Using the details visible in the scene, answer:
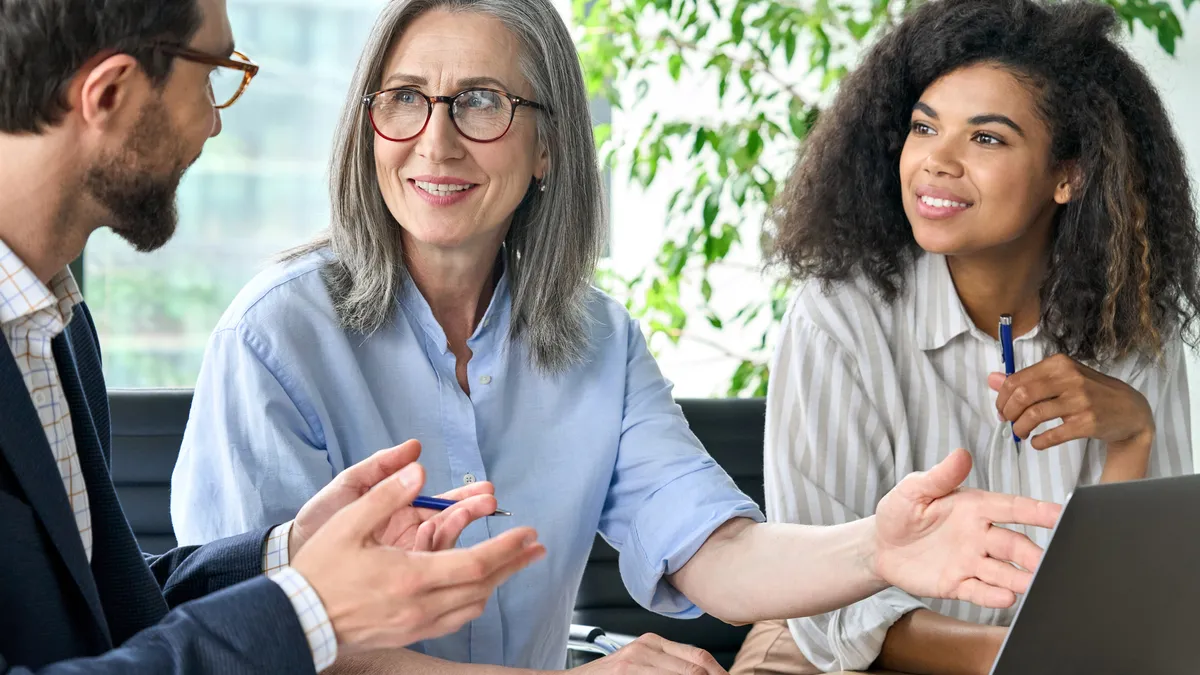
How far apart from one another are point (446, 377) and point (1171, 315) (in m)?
1.16

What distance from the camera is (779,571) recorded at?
4.72 feet

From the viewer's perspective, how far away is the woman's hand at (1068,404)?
1708 mm

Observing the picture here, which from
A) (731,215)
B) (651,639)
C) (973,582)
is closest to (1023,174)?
(973,582)

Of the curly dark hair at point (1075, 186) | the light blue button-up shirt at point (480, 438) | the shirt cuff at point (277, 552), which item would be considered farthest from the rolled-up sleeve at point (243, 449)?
the curly dark hair at point (1075, 186)

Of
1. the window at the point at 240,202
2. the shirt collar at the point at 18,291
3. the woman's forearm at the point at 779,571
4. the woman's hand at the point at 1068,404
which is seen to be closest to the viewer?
the shirt collar at the point at 18,291

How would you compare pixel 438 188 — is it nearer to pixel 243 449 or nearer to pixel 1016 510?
pixel 243 449

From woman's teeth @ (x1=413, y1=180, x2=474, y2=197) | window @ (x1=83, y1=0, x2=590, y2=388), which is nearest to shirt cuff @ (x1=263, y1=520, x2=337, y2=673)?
woman's teeth @ (x1=413, y1=180, x2=474, y2=197)

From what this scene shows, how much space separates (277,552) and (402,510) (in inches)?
5.9

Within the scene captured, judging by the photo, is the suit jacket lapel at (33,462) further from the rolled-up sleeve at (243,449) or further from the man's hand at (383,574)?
the rolled-up sleeve at (243,449)

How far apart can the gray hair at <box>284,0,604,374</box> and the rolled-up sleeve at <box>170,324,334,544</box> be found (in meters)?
0.14

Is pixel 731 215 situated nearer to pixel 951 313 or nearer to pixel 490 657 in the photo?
pixel 951 313

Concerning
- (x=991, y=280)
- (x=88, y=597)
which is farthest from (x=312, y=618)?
(x=991, y=280)

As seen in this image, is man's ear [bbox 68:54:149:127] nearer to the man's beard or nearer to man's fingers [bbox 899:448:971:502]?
the man's beard

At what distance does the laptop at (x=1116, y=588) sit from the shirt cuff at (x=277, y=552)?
68 centimetres
